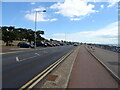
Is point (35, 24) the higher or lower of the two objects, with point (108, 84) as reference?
higher

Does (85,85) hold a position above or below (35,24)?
below

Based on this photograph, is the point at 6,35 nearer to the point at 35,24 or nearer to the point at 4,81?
the point at 35,24

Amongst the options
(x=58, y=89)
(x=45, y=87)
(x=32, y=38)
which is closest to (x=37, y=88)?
(x=45, y=87)

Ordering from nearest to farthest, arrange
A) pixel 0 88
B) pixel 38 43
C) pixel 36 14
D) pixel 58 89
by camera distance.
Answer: pixel 58 89
pixel 0 88
pixel 36 14
pixel 38 43

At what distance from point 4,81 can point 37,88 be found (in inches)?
74.4

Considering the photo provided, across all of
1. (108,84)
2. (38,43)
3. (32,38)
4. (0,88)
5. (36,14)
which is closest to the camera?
(0,88)

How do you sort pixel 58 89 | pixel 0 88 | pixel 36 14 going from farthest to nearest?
1. pixel 36 14
2. pixel 0 88
3. pixel 58 89

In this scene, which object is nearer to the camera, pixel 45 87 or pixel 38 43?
pixel 45 87

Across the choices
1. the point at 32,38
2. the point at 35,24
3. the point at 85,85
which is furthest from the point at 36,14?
the point at 85,85

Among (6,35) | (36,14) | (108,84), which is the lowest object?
(108,84)

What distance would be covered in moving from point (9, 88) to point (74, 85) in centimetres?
251

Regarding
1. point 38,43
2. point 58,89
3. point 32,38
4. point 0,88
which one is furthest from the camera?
point 32,38

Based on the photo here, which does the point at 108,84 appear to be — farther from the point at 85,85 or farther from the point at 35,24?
the point at 35,24

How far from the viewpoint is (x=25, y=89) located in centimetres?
523
